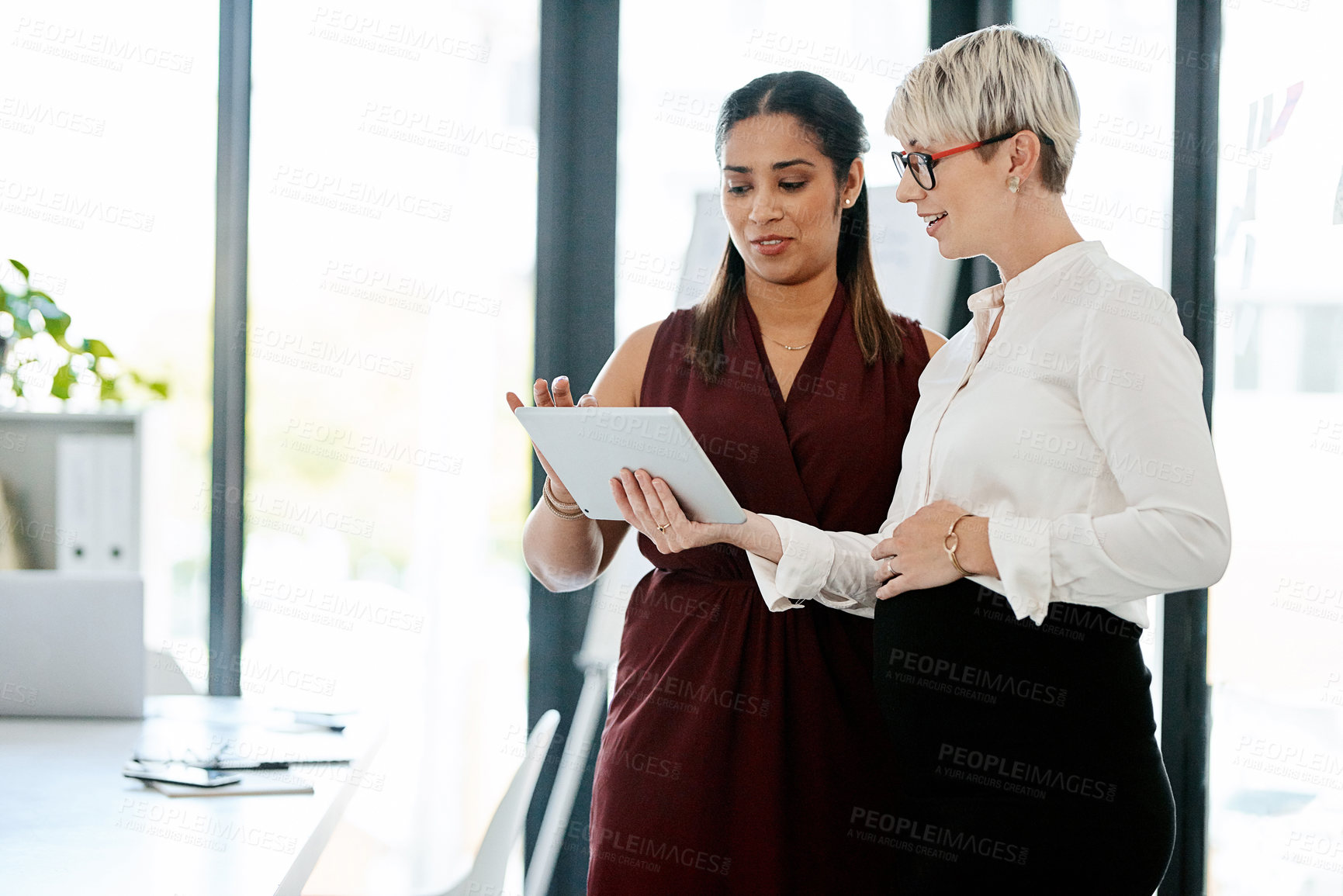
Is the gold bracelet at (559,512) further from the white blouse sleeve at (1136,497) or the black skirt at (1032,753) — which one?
the white blouse sleeve at (1136,497)

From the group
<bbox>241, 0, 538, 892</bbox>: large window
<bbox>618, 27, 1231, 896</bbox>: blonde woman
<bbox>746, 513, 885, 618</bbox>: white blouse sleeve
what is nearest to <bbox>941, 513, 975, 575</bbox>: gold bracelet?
<bbox>618, 27, 1231, 896</bbox>: blonde woman

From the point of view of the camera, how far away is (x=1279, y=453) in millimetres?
1722

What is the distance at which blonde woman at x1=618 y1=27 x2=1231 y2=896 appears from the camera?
1005 millimetres

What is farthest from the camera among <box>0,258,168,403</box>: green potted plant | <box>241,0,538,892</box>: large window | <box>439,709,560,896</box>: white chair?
<box>241,0,538,892</box>: large window

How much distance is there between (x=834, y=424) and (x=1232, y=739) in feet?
3.19

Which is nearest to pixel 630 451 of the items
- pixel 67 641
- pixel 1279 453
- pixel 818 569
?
pixel 818 569

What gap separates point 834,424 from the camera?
1.51 m

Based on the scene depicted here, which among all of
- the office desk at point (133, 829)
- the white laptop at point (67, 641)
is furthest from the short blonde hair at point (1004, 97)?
the white laptop at point (67, 641)

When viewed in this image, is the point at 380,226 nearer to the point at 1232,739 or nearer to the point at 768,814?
the point at 768,814

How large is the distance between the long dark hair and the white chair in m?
0.81

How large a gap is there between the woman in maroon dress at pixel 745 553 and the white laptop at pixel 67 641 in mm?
995

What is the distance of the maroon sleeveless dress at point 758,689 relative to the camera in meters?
1.43

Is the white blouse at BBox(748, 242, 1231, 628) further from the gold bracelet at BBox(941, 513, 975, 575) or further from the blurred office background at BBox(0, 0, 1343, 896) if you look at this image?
the blurred office background at BBox(0, 0, 1343, 896)

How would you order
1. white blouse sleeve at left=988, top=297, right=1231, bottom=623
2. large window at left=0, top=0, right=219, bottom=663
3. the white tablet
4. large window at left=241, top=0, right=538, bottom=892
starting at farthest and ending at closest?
large window at left=0, top=0, right=219, bottom=663 < large window at left=241, top=0, right=538, bottom=892 < the white tablet < white blouse sleeve at left=988, top=297, right=1231, bottom=623
